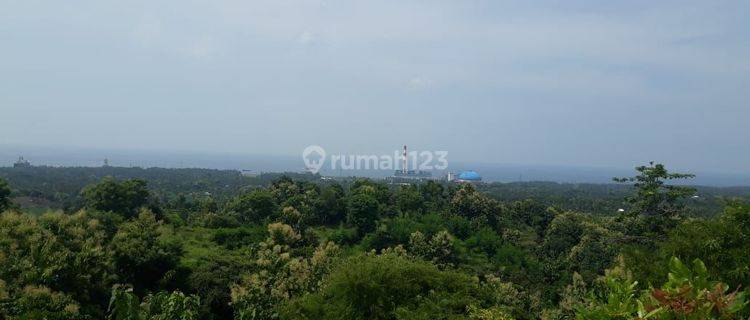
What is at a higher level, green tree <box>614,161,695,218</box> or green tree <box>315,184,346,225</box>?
green tree <box>614,161,695,218</box>

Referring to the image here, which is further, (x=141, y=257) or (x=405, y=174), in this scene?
(x=405, y=174)

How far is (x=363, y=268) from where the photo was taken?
1304 centimetres

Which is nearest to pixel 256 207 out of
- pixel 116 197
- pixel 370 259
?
pixel 116 197

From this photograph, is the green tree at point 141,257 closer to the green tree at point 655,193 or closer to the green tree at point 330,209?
the green tree at point 330,209

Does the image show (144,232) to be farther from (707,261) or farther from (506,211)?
(506,211)

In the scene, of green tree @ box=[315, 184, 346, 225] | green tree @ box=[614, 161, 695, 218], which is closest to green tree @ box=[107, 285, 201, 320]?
green tree @ box=[614, 161, 695, 218]

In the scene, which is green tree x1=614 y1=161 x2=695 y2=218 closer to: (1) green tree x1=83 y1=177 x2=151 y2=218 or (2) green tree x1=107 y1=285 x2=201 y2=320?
(2) green tree x1=107 y1=285 x2=201 y2=320

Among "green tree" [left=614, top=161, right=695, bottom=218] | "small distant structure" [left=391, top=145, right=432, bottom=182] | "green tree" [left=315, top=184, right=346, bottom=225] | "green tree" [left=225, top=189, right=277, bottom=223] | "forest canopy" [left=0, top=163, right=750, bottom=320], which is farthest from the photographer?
"small distant structure" [left=391, top=145, right=432, bottom=182]

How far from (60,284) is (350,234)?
1826 cm

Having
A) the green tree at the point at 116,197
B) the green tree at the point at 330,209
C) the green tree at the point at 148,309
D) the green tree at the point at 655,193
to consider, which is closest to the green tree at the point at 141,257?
the green tree at the point at 148,309

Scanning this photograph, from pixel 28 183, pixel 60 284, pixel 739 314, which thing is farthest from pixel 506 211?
pixel 28 183

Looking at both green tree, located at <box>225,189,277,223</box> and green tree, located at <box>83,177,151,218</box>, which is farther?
green tree, located at <box>225,189,277,223</box>

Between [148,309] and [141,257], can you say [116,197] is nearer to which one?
[141,257]

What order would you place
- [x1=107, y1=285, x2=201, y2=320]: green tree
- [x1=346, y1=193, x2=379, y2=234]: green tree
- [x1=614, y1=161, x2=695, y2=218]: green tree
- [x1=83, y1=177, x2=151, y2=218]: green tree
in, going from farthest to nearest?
[x1=346, y1=193, x2=379, y2=234]: green tree
[x1=83, y1=177, x2=151, y2=218]: green tree
[x1=614, y1=161, x2=695, y2=218]: green tree
[x1=107, y1=285, x2=201, y2=320]: green tree
